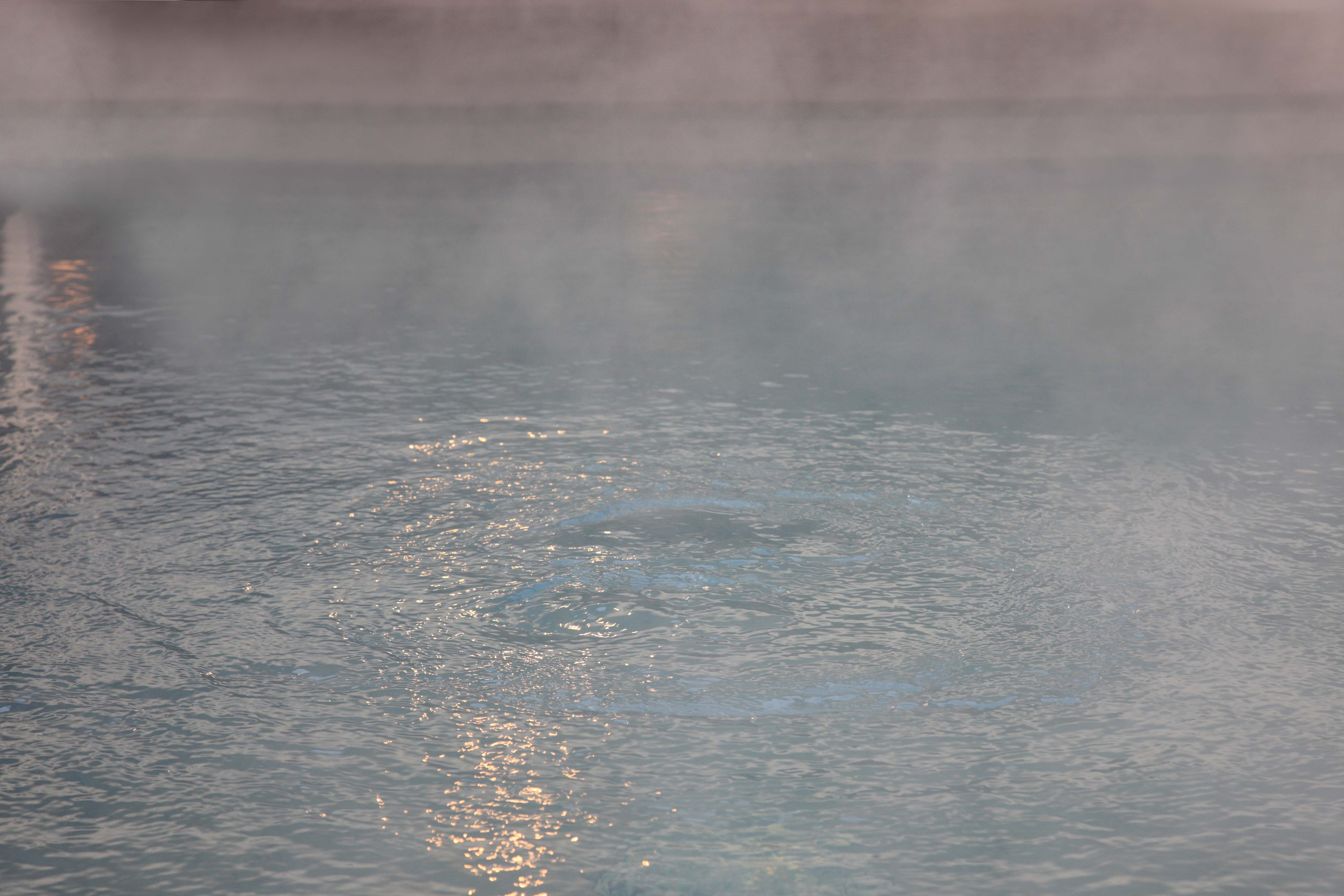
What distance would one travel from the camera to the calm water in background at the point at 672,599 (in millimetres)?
1680

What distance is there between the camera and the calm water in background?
168 centimetres

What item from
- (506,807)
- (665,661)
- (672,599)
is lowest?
(506,807)

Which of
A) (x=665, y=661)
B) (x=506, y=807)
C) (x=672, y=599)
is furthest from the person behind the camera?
(x=672, y=599)

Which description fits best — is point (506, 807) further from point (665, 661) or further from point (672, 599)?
point (672, 599)

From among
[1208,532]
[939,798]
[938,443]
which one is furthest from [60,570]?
[1208,532]

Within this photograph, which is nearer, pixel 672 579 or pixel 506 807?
pixel 506 807

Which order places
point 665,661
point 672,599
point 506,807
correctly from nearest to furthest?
point 506,807 → point 665,661 → point 672,599

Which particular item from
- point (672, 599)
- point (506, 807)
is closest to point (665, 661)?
point (672, 599)

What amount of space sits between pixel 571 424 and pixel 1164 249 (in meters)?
4.77

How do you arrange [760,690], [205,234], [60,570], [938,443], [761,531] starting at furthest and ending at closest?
[205,234]
[938,443]
[761,531]
[60,570]
[760,690]

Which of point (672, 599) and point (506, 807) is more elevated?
point (672, 599)

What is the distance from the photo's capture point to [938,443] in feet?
11.3

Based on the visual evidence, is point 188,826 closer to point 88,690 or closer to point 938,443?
point 88,690

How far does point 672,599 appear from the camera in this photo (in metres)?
2.42
